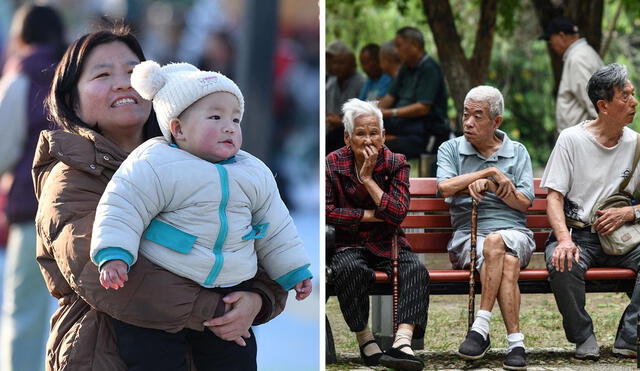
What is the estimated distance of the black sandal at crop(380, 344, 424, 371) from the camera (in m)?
5.26

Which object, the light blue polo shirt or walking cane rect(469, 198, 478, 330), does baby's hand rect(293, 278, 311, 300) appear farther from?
the light blue polo shirt

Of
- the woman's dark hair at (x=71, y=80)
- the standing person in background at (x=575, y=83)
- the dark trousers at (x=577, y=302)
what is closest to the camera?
the woman's dark hair at (x=71, y=80)

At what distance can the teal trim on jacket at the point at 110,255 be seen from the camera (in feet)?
10.1

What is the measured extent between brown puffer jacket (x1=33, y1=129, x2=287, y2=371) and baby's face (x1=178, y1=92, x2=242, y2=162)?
0.82ft

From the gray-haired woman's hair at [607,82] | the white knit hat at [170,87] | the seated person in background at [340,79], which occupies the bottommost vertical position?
the white knit hat at [170,87]

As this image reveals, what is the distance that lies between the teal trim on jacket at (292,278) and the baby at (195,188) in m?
0.10

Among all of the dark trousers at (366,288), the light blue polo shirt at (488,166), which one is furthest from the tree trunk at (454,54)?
the dark trousers at (366,288)

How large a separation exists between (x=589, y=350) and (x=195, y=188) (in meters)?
3.10

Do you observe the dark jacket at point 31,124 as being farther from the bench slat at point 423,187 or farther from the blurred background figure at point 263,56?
the bench slat at point 423,187

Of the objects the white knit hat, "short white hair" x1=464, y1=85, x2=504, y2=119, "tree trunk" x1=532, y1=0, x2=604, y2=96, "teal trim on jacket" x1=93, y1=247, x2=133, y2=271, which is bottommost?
"teal trim on jacket" x1=93, y1=247, x2=133, y2=271

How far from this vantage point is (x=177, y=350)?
10.9 ft

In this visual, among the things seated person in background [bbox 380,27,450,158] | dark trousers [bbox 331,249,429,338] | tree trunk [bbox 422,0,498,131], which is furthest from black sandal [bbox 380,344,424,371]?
tree trunk [bbox 422,0,498,131]

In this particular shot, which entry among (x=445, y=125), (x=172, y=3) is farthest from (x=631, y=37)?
(x=172, y=3)

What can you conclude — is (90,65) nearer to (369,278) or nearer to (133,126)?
(133,126)
